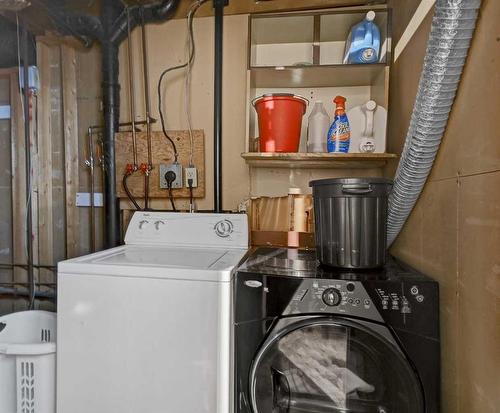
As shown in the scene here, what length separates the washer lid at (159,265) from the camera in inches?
43.0

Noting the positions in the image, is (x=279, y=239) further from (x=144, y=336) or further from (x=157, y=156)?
(x=157, y=156)

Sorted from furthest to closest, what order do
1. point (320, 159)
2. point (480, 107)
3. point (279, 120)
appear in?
point (320, 159) → point (279, 120) → point (480, 107)

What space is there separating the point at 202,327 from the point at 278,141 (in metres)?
0.99

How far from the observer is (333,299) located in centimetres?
101

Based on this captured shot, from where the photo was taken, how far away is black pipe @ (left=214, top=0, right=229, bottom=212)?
6.31 ft

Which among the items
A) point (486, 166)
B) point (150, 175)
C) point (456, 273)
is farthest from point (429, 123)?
point (150, 175)

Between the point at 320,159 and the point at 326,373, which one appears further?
the point at 320,159

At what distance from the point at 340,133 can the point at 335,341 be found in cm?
104

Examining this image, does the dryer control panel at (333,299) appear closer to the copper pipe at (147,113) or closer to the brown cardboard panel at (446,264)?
the brown cardboard panel at (446,264)

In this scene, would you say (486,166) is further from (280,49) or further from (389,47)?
(280,49)

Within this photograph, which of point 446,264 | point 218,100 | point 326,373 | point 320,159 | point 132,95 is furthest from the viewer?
point 132,95

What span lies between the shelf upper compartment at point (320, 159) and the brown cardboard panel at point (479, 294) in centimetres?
66

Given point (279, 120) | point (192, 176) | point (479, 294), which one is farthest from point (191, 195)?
point (479, 294)

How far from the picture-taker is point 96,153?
Result: 2.09m
